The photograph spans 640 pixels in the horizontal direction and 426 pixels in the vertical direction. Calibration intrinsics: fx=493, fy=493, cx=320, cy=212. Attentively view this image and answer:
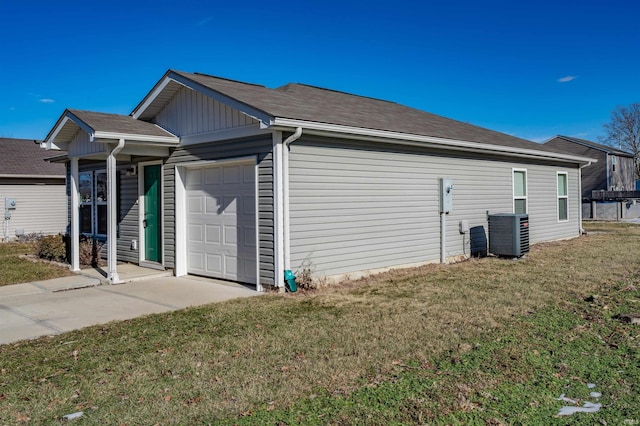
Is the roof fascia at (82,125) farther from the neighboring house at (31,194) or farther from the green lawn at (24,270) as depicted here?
the neighboring house at (31,194)

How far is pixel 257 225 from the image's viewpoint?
807 cm

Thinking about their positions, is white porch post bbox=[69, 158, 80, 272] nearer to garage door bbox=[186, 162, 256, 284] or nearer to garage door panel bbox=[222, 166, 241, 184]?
garage door bbox=[186, 162, 256, 284]

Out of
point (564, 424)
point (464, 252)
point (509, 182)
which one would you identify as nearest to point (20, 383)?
point (564, 424)

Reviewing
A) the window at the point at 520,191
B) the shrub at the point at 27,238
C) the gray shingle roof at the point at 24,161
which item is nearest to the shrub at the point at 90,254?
the shrub at the point at 27,238

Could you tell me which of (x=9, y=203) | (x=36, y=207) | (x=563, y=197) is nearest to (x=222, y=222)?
(x=563, y=197)

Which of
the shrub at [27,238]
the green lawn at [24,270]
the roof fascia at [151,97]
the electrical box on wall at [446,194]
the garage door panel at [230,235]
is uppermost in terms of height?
the roof fascia at [151,97]

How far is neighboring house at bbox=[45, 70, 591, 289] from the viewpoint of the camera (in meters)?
7.98

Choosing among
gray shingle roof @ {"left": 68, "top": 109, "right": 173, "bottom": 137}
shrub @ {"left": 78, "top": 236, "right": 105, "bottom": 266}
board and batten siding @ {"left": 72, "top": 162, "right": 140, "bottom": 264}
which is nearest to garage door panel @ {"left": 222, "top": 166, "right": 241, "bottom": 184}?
→ gray shingle roof @ {"left": 68, "top": 109, "right": 173, "bottom": 137}

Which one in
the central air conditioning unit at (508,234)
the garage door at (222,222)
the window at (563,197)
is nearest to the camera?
the garage door at (222,222)

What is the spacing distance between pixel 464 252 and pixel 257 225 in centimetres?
577

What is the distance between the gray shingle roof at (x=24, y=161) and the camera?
19328mm

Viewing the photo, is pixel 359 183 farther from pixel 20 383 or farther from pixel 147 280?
pixel 20 383

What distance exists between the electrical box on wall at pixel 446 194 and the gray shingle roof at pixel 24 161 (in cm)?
1485

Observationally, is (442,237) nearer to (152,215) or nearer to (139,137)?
(152,215)
